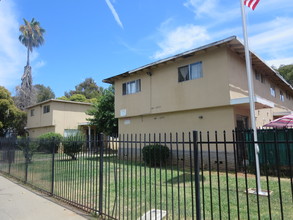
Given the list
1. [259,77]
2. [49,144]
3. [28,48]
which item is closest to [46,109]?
[28,48]

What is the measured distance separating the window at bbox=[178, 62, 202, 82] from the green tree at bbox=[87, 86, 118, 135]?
27.7 ft

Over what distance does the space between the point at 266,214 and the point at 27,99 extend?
37.3 m

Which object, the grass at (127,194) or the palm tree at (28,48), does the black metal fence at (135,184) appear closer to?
the grass at (127,194)

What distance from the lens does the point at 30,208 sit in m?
5.62

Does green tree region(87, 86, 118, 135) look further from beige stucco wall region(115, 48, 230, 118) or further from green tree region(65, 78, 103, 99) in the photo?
green tree region(65, 78, 103, 99)

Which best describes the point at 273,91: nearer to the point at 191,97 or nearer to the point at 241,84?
the point at 241,84

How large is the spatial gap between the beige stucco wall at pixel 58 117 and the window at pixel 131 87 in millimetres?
11921

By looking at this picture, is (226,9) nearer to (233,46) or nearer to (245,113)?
(233,46)

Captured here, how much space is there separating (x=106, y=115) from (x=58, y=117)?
8.47 metres

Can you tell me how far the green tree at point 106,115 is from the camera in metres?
19.5

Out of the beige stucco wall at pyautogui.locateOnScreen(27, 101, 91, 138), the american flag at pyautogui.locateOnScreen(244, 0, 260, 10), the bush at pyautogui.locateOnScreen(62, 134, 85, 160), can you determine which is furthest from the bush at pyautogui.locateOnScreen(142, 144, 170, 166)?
the beige stucco wall at pyautogui.locateOnScreen(27, 101, 91, 138)

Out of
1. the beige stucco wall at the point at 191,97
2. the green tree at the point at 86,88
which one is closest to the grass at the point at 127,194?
the beige stucco wall at the point at 191,97

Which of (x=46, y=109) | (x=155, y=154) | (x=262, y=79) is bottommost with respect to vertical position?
(x=155, y=154)

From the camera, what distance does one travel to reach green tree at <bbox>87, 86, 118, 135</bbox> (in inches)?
767
